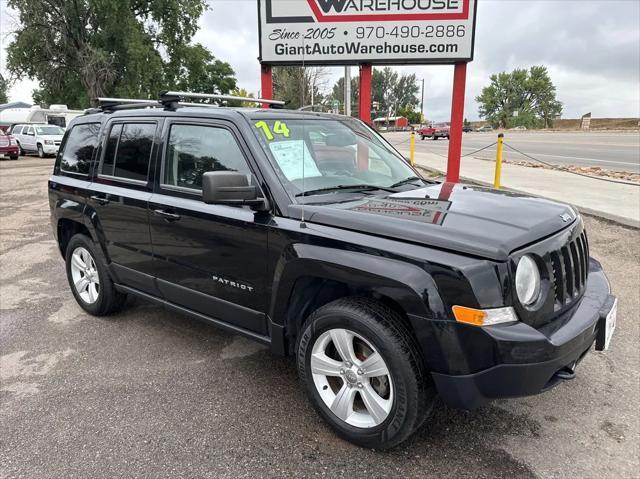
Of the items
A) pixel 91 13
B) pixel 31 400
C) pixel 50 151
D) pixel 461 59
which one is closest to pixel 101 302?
pixel 31 400

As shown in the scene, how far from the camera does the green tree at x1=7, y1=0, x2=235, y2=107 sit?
109ft

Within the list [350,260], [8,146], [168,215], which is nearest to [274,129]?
[168,215]

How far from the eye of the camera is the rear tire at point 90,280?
14.3 ft

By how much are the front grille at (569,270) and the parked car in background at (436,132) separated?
150 ft

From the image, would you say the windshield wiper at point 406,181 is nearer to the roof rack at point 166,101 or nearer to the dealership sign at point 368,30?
the roof rack at point 166,101

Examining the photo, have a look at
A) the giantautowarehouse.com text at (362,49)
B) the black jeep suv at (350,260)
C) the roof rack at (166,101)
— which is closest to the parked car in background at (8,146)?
the giantautowarehouse.com text at (362,49)

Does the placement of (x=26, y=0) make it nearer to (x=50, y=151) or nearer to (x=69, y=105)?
(x=69, y=105)

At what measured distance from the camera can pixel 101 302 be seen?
174 inches

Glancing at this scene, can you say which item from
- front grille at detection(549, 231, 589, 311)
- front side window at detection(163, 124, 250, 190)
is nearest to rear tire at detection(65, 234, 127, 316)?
front side window at detection(163, 124, 250, 190)

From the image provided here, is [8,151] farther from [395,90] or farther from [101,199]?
[395,90]

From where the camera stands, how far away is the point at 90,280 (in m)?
4.57

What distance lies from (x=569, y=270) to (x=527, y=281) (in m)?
0.44

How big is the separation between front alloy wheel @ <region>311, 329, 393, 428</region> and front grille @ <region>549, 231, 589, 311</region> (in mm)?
965

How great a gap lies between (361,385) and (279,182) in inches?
49.3
